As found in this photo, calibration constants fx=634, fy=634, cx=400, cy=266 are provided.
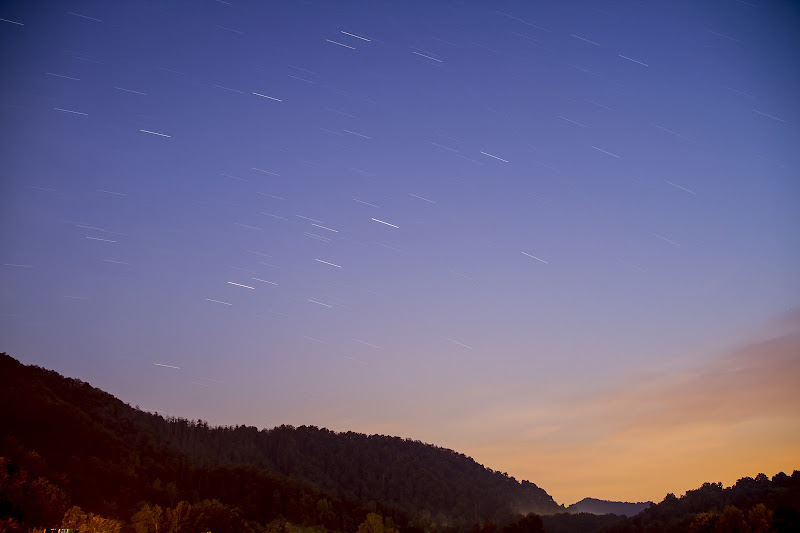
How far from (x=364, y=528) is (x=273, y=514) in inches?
1464

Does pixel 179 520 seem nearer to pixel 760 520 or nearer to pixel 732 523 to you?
pixel 732 523

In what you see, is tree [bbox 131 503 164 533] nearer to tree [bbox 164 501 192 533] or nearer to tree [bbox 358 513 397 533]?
tree [bbox 164 501 192 533]

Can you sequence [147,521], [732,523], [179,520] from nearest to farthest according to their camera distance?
[179,520], [147,521], [732,523]

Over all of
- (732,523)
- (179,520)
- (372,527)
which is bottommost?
(372,527)

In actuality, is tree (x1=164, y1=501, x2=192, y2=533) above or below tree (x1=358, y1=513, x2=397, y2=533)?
above

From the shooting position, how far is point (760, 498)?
531ft

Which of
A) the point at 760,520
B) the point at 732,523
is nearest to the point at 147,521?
the point at 732,523

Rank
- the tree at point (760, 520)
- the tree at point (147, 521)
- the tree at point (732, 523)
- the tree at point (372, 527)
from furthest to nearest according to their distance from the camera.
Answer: the tree at point (372, 527)
the tree at point (732, 523)
the tree at point (760, 520)
the tree at point (147, 521)

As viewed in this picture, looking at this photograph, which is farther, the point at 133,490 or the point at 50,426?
the point at 50,426

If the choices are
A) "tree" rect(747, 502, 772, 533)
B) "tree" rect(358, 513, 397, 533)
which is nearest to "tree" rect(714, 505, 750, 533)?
"tree" rect(747, 502, 772, 533)

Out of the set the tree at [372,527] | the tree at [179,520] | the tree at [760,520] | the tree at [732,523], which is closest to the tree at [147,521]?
the tree at [179,520]

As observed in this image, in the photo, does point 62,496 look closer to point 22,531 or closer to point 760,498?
point 22,531

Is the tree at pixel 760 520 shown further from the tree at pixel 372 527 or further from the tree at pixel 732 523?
the tree at pixel 372 527

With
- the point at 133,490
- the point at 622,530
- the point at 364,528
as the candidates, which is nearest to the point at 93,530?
the point at 133,490
